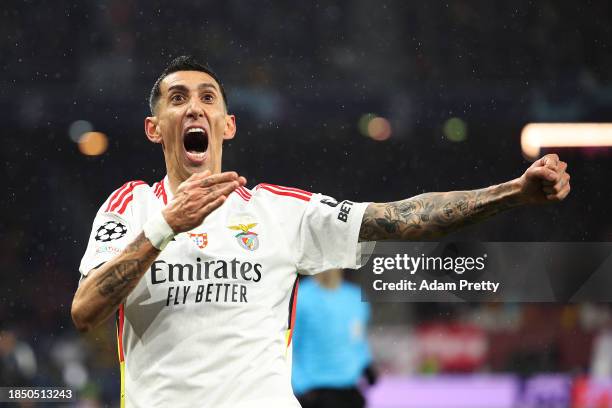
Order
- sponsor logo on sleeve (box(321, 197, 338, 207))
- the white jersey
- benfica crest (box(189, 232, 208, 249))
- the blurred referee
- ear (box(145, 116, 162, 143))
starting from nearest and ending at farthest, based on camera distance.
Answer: the white jersey < benfica crest (box(189, 232, 208, 249)) < sponsor logo on sleeve (box(321, 197, 338, 207)) < ear (box(145, 116, 162, 143)) < the blurred referee

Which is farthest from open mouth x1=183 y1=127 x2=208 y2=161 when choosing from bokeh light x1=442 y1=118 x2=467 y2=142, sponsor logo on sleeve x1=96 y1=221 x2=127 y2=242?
bokeh light x1=442 y1=118 x2=467 y2=142

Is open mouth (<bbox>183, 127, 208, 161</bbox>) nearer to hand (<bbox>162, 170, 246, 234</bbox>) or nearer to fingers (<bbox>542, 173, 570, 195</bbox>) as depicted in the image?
hand (<bbox>162, 170, 246, 234</bbox>)

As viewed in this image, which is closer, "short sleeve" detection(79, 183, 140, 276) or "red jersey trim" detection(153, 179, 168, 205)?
"short sleeve" detection(79, 183, 140, 276)

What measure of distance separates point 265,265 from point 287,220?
133 millimetres

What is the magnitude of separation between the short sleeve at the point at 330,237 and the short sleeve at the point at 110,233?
38cm

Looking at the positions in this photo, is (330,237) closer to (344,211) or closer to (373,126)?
(344,211)

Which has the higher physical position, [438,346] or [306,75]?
[306,75]

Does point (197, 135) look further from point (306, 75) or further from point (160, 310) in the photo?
point (306, 75)

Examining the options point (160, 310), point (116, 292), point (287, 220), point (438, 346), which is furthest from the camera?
point (438, 346)

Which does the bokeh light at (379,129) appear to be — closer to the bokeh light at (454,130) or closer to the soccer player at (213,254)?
the bokeh light at (454,130)

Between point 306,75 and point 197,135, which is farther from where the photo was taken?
point 306,75

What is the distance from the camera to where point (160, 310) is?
195cm

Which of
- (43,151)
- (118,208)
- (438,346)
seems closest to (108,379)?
(43,151)

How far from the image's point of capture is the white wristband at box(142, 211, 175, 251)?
1.78 metres
